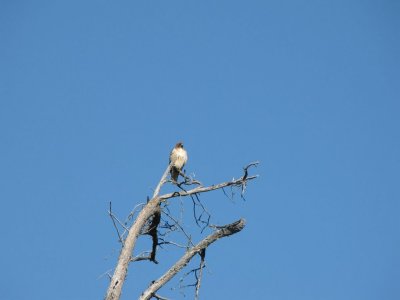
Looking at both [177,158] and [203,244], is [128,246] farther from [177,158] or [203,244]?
[177,158]

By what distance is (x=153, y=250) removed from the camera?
767 cm

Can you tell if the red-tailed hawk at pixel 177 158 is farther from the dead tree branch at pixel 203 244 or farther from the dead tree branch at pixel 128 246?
the dead tree branch at pixel 203 244

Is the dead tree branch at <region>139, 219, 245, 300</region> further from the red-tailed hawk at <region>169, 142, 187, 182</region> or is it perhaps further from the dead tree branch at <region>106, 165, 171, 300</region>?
the red-tailed hawk at <region>169, 142, 187, 182</region>

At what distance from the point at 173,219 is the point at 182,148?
3.73 m

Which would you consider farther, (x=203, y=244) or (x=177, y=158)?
(x=177, y=158)

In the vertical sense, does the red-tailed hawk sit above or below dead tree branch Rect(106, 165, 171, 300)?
above

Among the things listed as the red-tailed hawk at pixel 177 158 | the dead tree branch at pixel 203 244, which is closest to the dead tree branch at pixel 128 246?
the dead tree branch at pixel 203 244

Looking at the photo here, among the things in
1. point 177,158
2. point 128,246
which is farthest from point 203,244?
point 177,158

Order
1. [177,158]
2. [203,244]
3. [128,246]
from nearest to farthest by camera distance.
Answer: [128,246]
[203,244]
[177,158]

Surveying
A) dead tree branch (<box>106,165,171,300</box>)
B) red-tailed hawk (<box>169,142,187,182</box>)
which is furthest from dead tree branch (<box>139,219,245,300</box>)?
red-tailed hawk (<box>169,142,187,182</box>)

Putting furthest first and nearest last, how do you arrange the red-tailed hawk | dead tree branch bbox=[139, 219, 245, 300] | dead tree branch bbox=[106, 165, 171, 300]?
the red-tailed hawk < dead tree branch bbox=[139, 219, 245, 300] < dead tree branch bbox=[106, 165, 171, 300]

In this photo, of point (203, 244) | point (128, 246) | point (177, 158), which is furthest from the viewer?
point (177, 158)

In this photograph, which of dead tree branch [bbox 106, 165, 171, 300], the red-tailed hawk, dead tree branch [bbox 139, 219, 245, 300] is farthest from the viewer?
the red-tailed hawk

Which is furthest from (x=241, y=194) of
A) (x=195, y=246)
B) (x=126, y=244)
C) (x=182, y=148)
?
(x=182, y=148)
